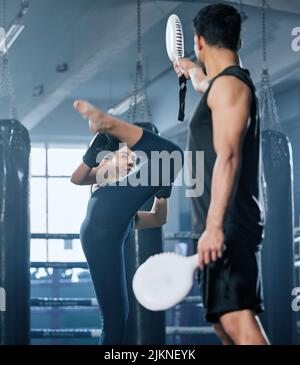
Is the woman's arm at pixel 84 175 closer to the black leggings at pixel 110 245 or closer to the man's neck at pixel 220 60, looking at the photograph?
the black leggings at pixel 110 245

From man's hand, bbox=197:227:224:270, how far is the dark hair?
0.51 meters

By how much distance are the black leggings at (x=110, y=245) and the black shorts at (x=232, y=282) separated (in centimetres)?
78

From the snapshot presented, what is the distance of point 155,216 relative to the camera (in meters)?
2.91

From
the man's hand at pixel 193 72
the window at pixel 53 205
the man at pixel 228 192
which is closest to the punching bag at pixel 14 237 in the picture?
the man's hand at pixel 193 72

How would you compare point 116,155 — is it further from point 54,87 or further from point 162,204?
point 54,87

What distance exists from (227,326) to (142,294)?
22 centimetres

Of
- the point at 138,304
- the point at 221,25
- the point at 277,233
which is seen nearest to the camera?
the point at 221,25

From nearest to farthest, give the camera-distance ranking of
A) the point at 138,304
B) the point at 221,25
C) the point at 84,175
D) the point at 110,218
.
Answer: the point at 221,25 → the point at 110,218 → the point at 84,175 → the point at 138,304

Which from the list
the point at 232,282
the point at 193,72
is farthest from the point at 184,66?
the point at 232,282

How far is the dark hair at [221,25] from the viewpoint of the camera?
75.2 inches

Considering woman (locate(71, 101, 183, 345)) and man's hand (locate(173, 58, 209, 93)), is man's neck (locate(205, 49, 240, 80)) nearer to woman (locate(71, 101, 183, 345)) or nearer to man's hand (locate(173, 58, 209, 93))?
man's hand (locate(173, 58, 209, 93))

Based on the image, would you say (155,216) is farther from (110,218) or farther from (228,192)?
(228,192)

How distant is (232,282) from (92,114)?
22.4 inches
